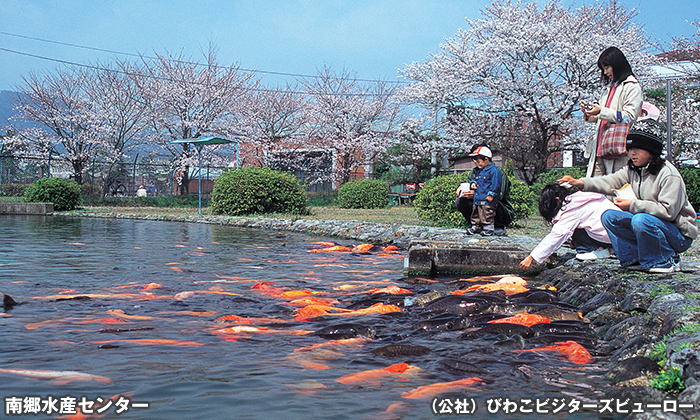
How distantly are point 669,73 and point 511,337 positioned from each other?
34.8m

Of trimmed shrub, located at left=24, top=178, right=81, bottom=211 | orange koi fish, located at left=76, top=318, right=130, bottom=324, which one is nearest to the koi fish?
orange koi fish, located at left=76, top=318, right=130, bottom=324

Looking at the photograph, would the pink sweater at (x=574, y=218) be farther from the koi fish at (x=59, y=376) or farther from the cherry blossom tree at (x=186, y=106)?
the cherry blossom tree at (x=186, y=106)

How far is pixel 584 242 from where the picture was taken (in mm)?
6125

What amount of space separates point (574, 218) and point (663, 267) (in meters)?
0.98

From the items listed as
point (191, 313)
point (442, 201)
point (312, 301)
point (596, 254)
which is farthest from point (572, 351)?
point (442, 201)

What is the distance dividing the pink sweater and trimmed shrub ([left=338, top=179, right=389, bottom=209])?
18153 mm

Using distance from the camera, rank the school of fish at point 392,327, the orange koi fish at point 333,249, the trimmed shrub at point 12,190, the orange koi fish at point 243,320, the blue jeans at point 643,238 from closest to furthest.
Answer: the school of fish at point 392,327 → the orange koi fish at point 243,320 → the blue jeans at point 643,238 → the orange koi fish at point 333,249 → the trimmed shrub at point 12,190

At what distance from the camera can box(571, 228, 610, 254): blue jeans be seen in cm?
604

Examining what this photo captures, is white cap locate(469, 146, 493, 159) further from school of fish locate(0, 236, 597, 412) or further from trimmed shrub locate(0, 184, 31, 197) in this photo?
trimmed shrub locate(0, 184, 31, 197)

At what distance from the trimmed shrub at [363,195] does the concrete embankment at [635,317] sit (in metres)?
16.4

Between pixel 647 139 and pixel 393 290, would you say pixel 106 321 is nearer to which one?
pixel 393 290

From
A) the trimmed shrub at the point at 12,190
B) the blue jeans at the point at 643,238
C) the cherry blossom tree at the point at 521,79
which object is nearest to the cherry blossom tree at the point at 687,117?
the cherry blossom tree at the point at 521,79

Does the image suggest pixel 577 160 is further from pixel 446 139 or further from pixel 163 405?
pixel 163 405

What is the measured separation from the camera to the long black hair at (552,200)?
19.7 ft
